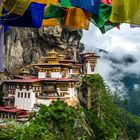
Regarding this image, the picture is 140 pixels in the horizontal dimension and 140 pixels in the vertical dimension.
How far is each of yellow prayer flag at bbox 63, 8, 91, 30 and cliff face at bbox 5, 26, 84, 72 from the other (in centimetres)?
2560

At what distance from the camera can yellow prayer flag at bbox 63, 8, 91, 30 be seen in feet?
21.9

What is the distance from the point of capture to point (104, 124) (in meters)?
33.8

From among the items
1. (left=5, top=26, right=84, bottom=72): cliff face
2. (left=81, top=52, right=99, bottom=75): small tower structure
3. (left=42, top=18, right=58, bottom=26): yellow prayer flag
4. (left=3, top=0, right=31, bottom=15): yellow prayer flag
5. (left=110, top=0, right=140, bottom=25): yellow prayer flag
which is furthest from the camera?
(left=81, top=52, right=99, bottom=75): small tower structure

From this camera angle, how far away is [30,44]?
1378 inches

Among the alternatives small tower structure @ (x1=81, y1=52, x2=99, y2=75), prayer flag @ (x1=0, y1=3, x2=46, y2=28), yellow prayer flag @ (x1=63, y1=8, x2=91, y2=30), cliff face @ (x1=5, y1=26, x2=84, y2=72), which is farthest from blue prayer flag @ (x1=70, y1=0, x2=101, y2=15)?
small tower structure @ (x1=81, y1=52, x2=99, y2=75)

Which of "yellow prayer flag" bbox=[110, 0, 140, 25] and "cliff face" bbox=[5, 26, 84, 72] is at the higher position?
"cliff face" bbox=[5, 26, 84, 72]

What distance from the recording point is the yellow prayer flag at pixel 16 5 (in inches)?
230

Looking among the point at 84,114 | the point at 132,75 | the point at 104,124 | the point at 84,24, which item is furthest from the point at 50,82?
the point at 132,75

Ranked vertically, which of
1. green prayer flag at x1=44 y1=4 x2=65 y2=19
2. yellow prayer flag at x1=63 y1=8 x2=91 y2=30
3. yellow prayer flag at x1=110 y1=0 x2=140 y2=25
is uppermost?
green prayer flag at x1=44 y1=4 x2=65 y2=19

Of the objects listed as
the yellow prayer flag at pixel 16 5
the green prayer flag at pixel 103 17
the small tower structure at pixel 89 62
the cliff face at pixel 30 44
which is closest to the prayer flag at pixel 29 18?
the yellow prayer flag at pixel 16 5

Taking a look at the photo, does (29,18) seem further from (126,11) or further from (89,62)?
(89,62)

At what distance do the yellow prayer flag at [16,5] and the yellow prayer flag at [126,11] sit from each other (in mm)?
1156

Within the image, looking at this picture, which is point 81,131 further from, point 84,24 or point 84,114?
point 84,24

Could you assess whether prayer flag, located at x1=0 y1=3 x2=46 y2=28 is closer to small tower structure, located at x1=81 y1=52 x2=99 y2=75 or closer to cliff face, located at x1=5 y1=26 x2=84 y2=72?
cliff face, located at x1=5 y1=26 x2=84 y2=72
